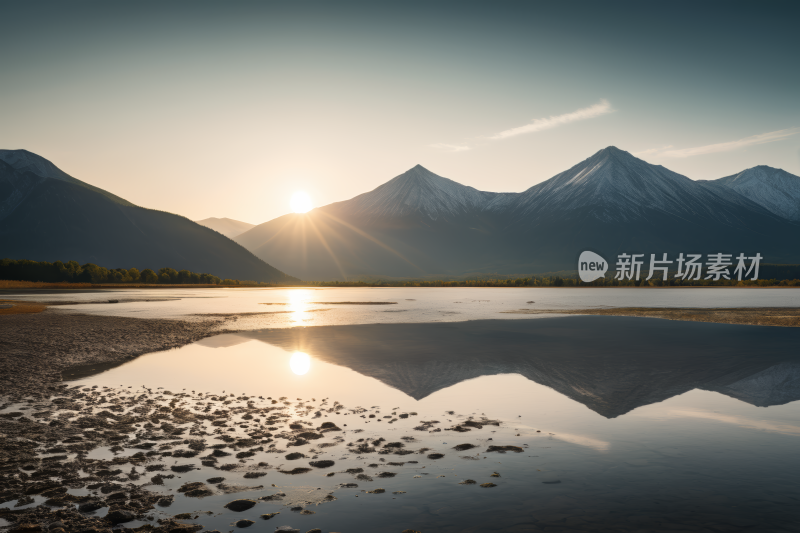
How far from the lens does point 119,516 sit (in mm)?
10117

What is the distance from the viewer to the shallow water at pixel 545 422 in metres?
10.8

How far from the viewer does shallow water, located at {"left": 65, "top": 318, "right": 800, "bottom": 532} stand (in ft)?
35.5

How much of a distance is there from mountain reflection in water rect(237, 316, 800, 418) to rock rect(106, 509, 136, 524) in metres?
14.1

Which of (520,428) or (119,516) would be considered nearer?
(119,516)

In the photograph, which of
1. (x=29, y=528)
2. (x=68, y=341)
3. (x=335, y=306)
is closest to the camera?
(x=29, y=528)

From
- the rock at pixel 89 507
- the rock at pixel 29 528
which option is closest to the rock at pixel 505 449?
the rock at pixel 89 507

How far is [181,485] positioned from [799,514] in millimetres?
13471

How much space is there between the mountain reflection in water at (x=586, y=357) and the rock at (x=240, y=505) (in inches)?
496

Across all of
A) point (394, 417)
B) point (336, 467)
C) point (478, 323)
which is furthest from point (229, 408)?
point (478, 323)

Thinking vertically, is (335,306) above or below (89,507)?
above

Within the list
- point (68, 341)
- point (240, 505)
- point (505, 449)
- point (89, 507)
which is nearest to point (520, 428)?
point (505, 449)

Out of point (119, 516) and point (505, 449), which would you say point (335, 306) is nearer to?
point (505, 449)

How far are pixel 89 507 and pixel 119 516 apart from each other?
904 mm

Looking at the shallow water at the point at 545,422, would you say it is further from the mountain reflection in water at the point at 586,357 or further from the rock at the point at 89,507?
the rock at the point at 89,507
